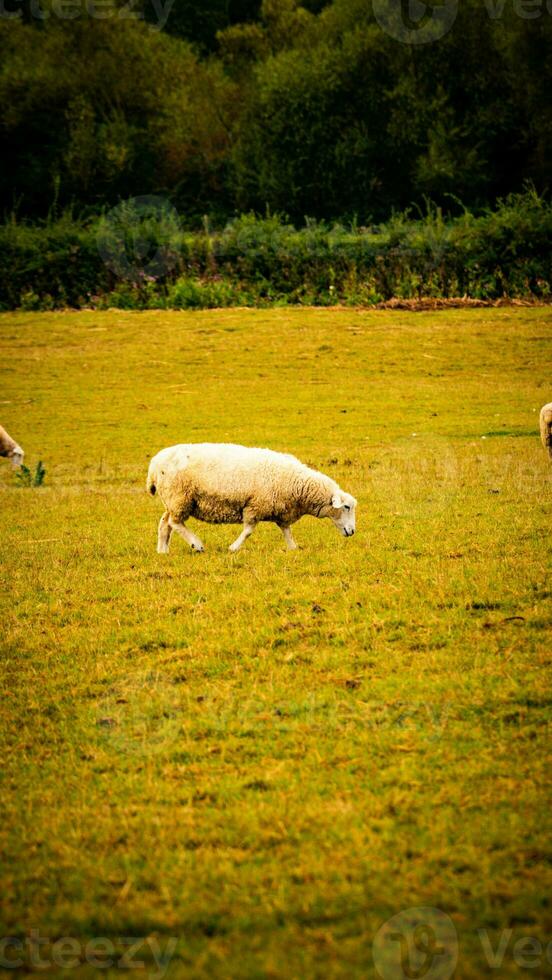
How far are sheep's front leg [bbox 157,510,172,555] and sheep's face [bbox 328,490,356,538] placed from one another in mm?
1876

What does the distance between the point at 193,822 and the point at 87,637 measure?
3.52 meters

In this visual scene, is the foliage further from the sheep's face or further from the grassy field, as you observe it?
the sheep's face

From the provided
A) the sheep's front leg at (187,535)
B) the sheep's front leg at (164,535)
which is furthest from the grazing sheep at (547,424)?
the sheep's front leg at (164,535)

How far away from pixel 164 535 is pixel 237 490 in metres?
1.10

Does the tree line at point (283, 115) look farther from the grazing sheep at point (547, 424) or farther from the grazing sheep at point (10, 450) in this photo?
the grazing sheep at point (547, 424)

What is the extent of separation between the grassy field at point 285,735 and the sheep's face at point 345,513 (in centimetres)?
38

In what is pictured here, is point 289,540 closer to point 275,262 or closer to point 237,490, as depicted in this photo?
point 237,490

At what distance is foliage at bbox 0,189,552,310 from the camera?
116 ft

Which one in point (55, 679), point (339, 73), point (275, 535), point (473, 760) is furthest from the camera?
point (339, 73)

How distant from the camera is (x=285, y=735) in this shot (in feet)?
21.0

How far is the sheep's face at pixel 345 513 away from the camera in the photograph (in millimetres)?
11773

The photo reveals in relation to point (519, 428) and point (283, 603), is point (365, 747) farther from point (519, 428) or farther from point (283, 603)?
point (519, 428)

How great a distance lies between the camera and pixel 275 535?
12867 mm

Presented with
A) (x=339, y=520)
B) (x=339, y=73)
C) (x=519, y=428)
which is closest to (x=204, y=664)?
(x=339, y=520)
